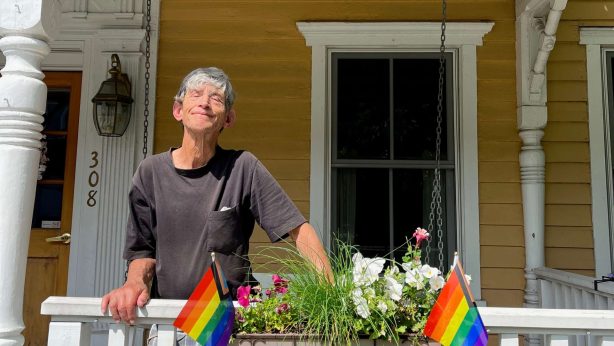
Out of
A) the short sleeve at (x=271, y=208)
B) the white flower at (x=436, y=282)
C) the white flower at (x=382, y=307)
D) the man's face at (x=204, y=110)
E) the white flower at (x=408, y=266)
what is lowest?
the white flower at (x=382, y=307)

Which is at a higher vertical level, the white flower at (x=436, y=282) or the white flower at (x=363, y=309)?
the white flower at (x=436, y=282)

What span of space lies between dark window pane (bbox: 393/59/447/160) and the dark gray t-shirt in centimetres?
211

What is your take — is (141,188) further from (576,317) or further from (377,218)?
(377,218)

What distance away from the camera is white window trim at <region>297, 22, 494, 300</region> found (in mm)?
3400

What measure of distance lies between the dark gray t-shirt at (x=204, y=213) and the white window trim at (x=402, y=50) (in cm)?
184

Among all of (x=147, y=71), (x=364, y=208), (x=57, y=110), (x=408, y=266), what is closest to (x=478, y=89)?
(x=364, y=208)

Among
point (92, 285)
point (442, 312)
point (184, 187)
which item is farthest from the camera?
point (92, 285)

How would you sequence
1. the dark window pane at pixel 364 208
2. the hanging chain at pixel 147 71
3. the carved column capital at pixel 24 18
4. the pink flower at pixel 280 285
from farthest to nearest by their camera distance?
the dark window pane at pixel 364 208 < the hanging chain at pixel 147 71 < the carved column capital at pixel 24 18 < the pink flower at pixel 280 285

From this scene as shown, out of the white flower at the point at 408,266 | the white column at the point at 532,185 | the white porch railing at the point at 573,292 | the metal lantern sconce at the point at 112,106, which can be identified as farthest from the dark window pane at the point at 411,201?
the white flower at the point at 408,266

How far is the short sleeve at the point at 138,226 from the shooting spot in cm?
162

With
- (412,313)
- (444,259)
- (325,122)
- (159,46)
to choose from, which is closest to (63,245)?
(159,46)

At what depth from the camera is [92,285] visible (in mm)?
3338

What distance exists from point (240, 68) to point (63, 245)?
1.71 metres

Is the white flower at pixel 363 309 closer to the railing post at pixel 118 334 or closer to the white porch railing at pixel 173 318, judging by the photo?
the white porch railing at pixel 173 318
